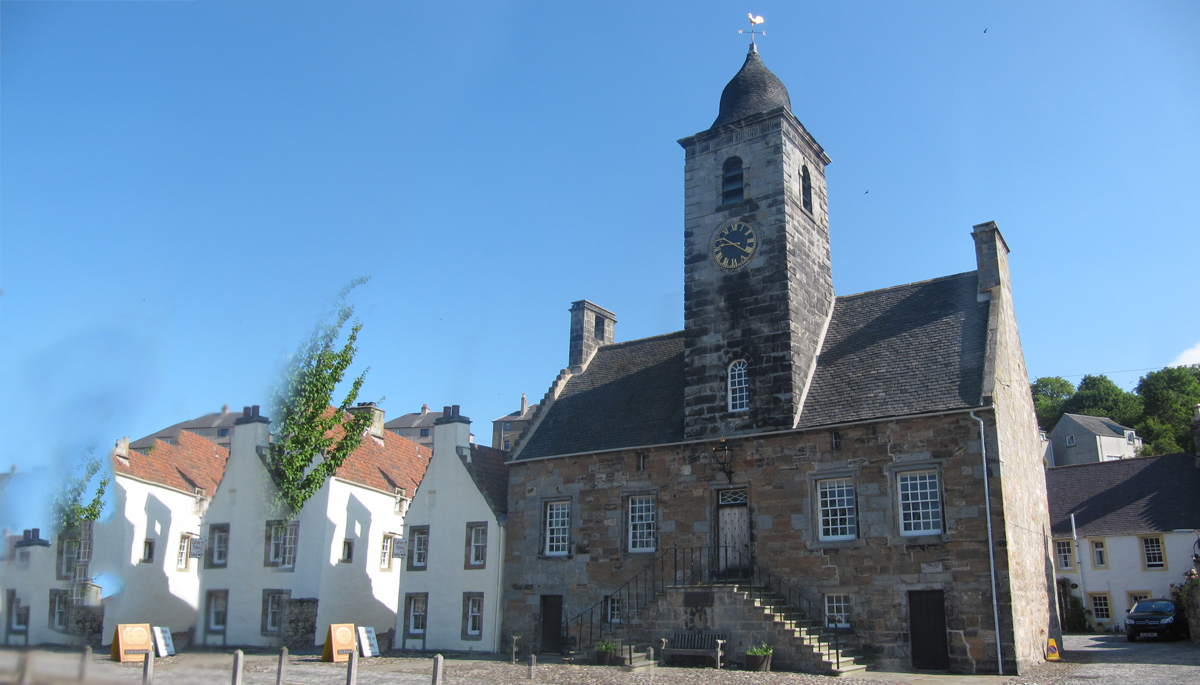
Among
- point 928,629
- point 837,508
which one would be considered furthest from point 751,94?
point 928,629

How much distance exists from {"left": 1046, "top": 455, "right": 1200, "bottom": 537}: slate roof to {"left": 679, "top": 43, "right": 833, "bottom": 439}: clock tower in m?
21.0

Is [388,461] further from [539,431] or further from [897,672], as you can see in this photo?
[897,672]

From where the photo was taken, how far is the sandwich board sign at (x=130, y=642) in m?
12.1

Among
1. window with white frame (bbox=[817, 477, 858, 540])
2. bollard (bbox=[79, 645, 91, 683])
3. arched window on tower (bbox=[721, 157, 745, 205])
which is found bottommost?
bollard (bbox=[79, 645, 91, 683])

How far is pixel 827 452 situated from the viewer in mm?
22297

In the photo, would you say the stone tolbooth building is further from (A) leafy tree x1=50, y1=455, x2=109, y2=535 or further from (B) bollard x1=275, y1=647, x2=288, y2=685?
(A) leafy tree x1=50, y1=455, x2=109, y2=535

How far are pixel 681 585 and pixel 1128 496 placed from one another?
2731 centimetres

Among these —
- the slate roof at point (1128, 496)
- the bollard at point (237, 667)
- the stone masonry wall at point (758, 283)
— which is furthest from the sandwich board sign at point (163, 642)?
the slate roof at point (1128, 496)

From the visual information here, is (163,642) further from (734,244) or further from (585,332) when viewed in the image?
(585,332)

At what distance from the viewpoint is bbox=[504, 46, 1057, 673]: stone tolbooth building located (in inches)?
790

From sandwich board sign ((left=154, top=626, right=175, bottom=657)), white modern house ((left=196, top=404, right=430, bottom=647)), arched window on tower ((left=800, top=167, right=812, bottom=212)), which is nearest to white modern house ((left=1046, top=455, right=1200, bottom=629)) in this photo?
arched window on tower ((left=800, top=167, right=812, bottom=212))

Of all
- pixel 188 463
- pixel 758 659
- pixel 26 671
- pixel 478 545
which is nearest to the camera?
pixel 26 671

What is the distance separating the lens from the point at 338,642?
22891mm

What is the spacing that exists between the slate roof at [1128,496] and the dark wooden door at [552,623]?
26.1m
